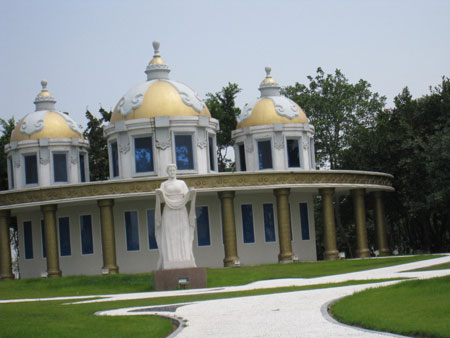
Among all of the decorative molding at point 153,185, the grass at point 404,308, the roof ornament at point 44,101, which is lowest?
the grass at point 404,308

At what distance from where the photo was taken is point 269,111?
177ft

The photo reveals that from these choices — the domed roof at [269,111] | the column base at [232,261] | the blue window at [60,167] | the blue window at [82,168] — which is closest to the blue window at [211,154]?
the domed roof at [269,111]

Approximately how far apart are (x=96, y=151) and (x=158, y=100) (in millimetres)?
17133

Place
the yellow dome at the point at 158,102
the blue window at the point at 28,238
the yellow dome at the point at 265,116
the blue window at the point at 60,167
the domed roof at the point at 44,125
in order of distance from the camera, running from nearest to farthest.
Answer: the yellow dome at the point at 158,102
the blue window at the point at 28,238
the blue window at the point at 60,167
the domed roof at the point at 44,125
the yellow dome at the point at 265,116

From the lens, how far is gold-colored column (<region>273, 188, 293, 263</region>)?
46.8m

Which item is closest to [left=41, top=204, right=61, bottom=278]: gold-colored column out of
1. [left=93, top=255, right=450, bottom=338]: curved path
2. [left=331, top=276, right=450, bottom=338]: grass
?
[left=93, top=255, right=450, bottom=338]: curved path

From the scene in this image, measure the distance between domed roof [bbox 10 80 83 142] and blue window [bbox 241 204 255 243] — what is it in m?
11.5

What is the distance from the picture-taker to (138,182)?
4584 centimetres

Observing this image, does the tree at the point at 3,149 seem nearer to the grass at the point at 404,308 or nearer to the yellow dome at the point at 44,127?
the yellow dome at the point at 44,127

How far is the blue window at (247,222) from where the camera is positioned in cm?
5028

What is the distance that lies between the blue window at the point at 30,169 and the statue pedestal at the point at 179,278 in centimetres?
2168

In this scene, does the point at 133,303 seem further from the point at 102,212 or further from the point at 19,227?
the point at 19,227

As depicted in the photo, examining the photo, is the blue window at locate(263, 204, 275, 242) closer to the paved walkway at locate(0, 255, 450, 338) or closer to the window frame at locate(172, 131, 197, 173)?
the window frame at locate(172, 131, 197, 173)

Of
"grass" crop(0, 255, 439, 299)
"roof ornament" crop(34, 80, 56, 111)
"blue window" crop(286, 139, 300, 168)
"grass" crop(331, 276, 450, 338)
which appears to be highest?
"roof ornament" crop(34, 80, 56, 111)
